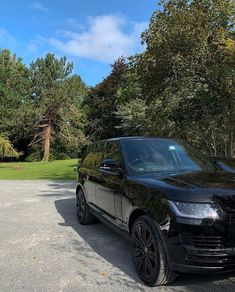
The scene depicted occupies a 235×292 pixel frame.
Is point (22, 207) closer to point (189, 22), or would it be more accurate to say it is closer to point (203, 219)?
point (203, 219)

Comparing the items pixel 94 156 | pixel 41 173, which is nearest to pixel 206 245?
pixel 94 156

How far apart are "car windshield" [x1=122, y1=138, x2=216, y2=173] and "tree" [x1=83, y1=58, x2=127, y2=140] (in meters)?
42.5

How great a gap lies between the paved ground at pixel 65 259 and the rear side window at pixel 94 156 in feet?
4.13

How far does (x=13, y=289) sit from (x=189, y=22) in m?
11.7

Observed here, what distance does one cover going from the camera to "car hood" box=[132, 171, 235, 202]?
163 inches

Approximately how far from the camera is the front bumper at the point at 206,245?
4.00 meters

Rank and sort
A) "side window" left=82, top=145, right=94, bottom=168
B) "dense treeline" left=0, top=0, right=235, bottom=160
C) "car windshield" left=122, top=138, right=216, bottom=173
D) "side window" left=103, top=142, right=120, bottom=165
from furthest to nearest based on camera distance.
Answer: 1. "dense treeline" left=0, top=0, right=235, bottom=160
2. "side window" left=82, top=145, right=94, bottom=168
3. "side window" left=103, top=142, right=120, bottom=165
4. "car windshield" left=122, top=138, right=216, bottom=173

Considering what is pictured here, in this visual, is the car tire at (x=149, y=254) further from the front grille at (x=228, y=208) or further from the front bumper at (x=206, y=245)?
the front grille at (x=228, y=208)

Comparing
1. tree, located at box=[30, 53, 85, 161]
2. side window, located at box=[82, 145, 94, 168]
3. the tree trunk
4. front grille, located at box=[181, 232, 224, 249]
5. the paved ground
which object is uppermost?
tree, located at box=[30, 53, 85, 161]

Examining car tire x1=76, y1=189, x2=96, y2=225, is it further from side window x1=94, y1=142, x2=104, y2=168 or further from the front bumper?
the front bumper

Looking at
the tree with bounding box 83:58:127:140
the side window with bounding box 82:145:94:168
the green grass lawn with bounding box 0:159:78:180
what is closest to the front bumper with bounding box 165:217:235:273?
the side window with bounding box 82:145:94:168

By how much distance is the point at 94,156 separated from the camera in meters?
7.58

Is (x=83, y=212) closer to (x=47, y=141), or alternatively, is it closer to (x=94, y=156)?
(x=94, y=156)

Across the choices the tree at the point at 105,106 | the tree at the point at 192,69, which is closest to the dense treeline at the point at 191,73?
the tree at the point at 192,69
